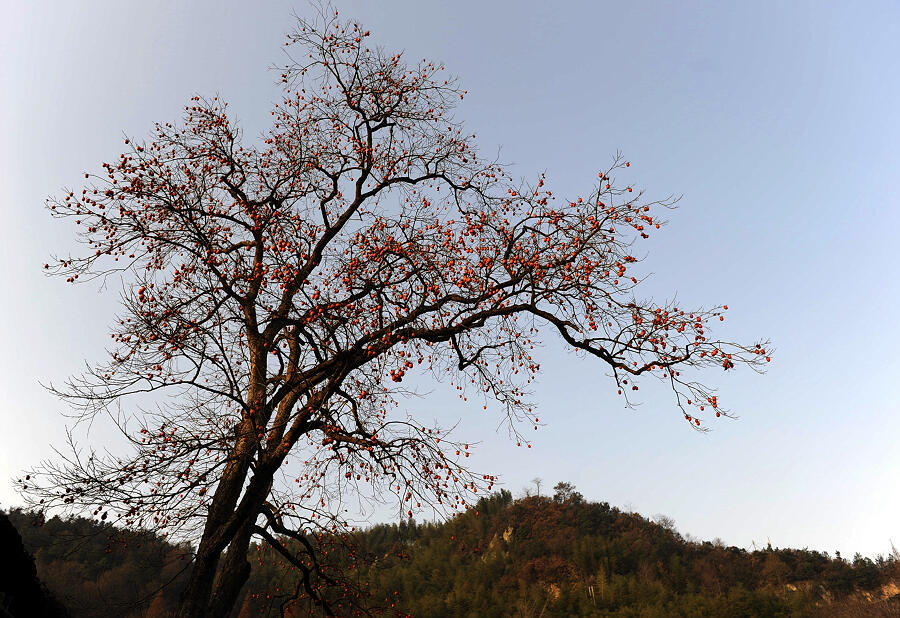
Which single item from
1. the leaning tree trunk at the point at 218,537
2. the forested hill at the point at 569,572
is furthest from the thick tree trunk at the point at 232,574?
the forested hill at the point at 569,572

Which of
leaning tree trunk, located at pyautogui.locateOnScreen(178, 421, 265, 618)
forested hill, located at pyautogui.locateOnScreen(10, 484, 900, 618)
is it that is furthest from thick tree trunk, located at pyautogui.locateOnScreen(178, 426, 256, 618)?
forested hill, located at pyautogui.locateOnScreen(10, 484, 900, 618)

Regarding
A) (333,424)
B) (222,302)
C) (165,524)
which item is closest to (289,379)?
(333,424)

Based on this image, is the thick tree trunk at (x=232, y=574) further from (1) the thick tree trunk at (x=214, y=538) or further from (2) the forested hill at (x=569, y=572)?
(2) the forested hill at (x=569, y=572)

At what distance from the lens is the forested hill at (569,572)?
1385 inches

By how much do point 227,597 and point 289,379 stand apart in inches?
92.0

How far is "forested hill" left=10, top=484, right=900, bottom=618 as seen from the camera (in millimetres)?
35188

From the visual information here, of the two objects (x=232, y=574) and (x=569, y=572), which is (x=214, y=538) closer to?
(x=232, y=574)

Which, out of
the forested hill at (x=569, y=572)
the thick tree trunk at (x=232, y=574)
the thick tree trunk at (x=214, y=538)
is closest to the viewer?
the thick tree trunk at (x=214, y=538)

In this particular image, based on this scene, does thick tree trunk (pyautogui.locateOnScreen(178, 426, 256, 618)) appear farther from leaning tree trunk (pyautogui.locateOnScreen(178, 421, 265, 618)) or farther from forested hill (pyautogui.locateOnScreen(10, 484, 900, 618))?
forested hill (pyautogui.locateOnScreen(10, 484, 900, 618))

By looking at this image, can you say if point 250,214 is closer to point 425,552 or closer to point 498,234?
point 498,234

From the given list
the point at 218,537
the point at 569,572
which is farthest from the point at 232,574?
the point at 569,572

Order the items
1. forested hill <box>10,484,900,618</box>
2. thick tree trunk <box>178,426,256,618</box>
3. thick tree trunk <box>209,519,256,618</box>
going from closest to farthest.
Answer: thick tree trunk <box>178,426,256,618</box> < thick tree trunk <box>209,519,256,618</box> < forested hill <box>10,484,900,618</box>

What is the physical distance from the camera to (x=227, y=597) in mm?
5641

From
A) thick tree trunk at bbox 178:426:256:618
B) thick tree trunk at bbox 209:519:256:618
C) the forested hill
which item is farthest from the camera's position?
the forested hill
